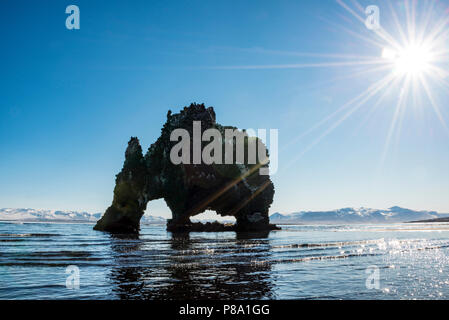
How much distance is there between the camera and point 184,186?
2788 inches

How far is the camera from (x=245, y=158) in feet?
253

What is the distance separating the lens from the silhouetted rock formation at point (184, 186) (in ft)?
221

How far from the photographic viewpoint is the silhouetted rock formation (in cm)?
6738

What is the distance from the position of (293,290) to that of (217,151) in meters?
60.6

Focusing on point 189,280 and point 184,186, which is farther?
point 184,186
